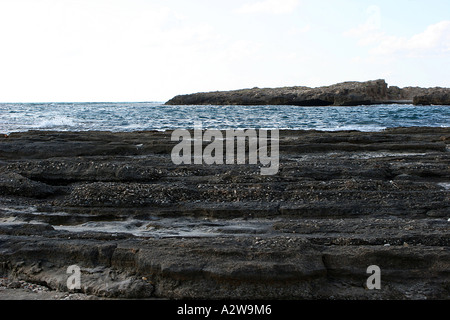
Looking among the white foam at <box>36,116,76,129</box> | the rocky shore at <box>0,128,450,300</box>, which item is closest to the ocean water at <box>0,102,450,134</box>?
the white foam at <box>36,116,76,129</box>

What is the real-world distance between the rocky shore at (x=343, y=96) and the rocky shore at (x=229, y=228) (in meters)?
77.1

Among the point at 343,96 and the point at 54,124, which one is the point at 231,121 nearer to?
the point at 54,124

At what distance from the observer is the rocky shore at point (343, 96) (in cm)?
7989

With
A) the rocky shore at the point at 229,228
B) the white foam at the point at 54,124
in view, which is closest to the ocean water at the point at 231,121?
the white foam at the point at 54,124

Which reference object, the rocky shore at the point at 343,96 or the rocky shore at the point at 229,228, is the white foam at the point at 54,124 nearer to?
the rocky shore at the point at 229,228

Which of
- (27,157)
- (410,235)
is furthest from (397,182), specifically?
(27,157)

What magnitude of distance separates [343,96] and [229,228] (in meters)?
85.7

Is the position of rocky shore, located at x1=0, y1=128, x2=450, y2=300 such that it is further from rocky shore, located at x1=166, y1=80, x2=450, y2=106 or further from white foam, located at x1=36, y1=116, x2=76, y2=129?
rocky shore, located at x1=166, y1=80, x2=450, y2=106

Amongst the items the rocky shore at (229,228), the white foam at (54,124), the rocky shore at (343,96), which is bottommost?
the rocky shore at (229,228)

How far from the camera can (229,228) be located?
243 inches

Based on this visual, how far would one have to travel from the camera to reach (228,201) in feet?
24.4

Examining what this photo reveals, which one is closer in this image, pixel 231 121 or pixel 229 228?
pixel 229 228

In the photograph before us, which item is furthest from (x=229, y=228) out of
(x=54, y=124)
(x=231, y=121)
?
(x=231, y=121)

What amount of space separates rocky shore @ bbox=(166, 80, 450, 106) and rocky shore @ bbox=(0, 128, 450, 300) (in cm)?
7705
